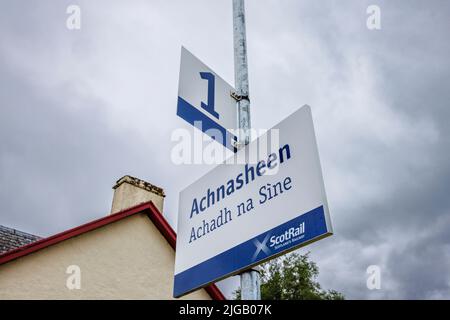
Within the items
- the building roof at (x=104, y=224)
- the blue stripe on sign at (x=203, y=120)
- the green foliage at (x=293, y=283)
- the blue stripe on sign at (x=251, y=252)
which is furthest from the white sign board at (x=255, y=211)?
the green foliage at (x=293, y=283)

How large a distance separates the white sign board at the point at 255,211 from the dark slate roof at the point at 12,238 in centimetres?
772

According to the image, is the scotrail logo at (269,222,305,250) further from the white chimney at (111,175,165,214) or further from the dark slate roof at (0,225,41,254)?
the white chimney at (111,175,165,214)

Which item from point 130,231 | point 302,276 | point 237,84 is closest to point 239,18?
point 237,84

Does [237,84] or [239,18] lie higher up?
[239,18]

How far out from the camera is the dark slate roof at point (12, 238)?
9008mm

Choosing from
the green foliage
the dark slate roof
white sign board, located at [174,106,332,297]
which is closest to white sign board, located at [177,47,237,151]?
white sign board, located at [174,106,332,297]

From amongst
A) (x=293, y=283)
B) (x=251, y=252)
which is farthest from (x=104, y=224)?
(x=293, y=283)

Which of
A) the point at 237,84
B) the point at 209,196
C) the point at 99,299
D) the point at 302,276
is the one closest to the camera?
the point at 209,196

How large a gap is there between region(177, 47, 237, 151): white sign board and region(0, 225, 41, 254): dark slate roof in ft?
25.1

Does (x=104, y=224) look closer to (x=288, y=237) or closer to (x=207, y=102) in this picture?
(x=207, y=102)

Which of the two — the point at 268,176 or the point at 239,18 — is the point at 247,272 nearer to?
the point at 268,176

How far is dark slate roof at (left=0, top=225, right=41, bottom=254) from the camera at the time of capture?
9008 mm

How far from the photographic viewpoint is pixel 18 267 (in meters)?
7.88
